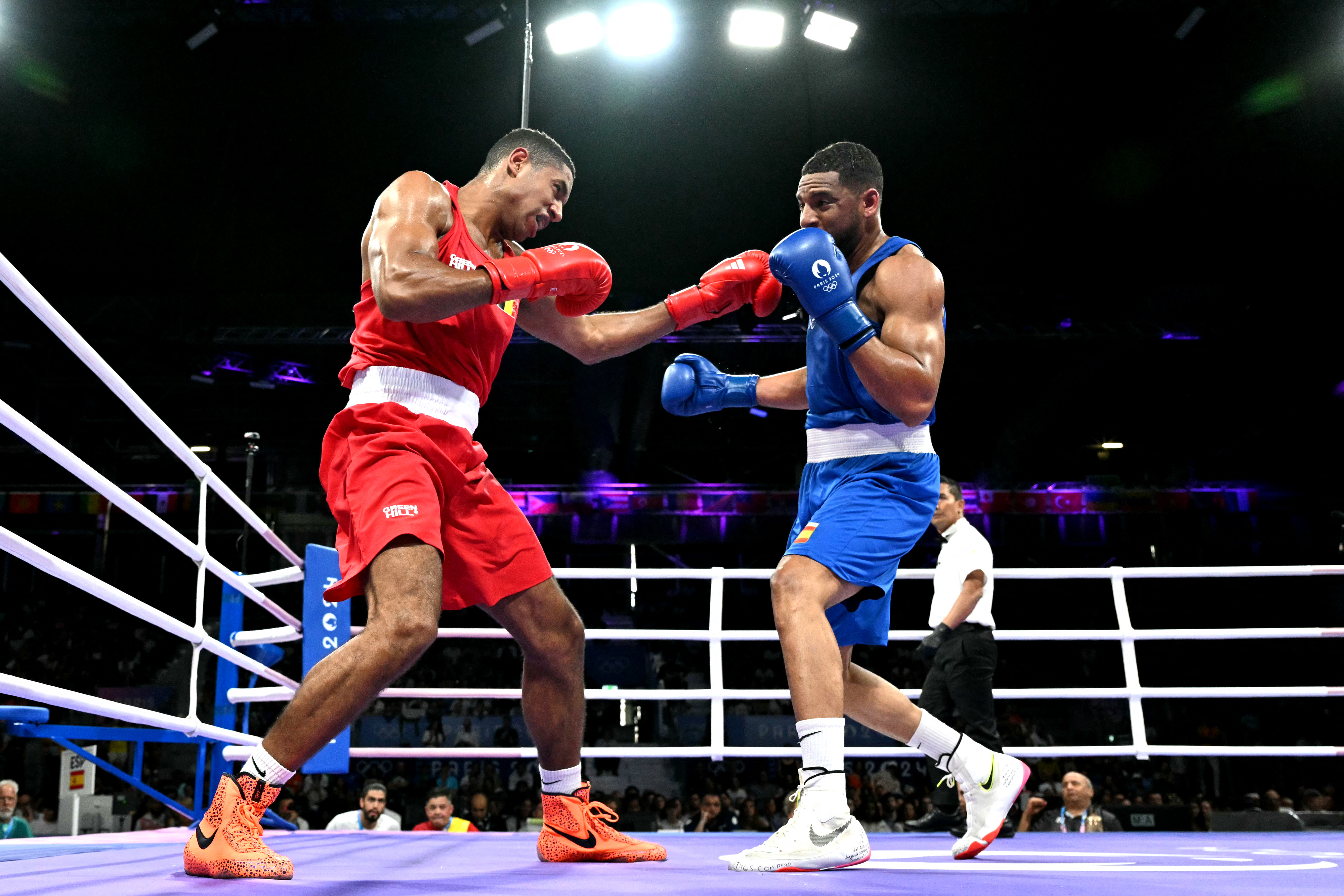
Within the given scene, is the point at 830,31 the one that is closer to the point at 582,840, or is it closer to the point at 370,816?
the point at 370,816

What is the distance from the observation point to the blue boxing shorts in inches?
84.0

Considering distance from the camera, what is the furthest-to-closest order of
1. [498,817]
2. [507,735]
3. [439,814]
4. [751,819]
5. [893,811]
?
1. [507,735]
2. [893,811]
3. [498,817]
4. [751,819]
5. [439,814]

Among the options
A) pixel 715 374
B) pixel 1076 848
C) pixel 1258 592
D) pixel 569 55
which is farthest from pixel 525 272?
pixel 1258 592

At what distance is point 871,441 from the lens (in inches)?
90.0

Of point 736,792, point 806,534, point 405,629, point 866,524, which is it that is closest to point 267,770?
point 405,629

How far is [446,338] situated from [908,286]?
103 centimetres

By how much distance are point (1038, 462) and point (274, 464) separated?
11284 millimetres

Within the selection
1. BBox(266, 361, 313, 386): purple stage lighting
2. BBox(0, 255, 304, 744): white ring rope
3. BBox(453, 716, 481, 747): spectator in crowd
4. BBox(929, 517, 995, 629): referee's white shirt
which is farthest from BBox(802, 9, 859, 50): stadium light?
BBox(453, 716, 481, 747): spectator in crowd

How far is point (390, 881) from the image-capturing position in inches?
65.4

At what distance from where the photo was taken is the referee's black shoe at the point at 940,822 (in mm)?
4090

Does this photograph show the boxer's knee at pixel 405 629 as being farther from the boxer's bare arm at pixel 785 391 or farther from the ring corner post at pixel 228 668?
the ring corner post at pixel 228 668

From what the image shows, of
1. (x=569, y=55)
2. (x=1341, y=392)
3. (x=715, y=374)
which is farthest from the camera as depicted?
(x=1341, y=392)

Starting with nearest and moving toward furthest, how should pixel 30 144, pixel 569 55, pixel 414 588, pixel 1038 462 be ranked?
pixel 414 588, pixel 569 55, pixel 30 144, pixel 1038 462

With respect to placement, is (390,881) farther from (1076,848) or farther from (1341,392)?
(1341,392)
